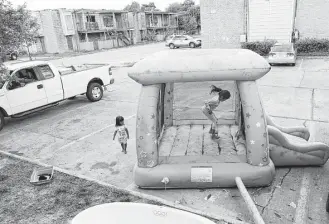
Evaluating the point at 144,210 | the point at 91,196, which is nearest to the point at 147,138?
the point at 91,196

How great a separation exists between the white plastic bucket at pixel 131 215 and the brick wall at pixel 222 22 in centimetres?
2205

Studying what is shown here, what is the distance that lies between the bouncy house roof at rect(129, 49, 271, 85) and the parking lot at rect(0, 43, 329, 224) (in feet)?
6.67

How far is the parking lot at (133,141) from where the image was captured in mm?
4836

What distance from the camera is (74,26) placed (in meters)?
41.4

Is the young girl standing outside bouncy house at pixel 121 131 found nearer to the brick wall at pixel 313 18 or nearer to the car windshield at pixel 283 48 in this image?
the car windshield at pixel 283 48

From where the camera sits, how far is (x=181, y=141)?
20.4ft

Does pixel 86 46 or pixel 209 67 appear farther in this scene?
pixel 86 46

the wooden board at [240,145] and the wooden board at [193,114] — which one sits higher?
the wooden board at [193,114]

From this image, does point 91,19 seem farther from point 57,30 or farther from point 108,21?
point 57,30

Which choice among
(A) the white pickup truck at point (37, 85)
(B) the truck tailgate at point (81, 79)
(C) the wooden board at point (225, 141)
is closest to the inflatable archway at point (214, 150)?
(C) the wooden board at point (225, 141)

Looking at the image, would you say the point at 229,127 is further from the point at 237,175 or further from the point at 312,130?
the point at 312,130

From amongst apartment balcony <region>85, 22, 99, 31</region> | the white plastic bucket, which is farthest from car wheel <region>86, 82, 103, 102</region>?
apartment balcony <region>85, 22, 99, 31</region>

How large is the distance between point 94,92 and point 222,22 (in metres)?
15.2

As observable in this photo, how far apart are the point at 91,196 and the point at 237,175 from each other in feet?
8.59
